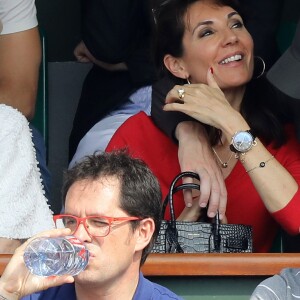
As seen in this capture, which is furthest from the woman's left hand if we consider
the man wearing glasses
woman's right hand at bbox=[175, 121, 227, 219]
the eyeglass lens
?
the eyeglass lens

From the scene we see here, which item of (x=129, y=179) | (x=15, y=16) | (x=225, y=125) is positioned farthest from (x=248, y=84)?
(x=129, y=179)

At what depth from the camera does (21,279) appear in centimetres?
297

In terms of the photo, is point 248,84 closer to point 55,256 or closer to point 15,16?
point 15,16

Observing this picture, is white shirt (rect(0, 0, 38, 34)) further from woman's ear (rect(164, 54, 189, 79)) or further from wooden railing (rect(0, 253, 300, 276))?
wooden railing (rect(0, 253, 300, 276))

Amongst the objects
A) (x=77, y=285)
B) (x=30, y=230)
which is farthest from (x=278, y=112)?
(x=77, y=285)

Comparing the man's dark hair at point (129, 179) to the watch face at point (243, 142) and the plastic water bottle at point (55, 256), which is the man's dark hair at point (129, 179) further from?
the watch face at point (243, 142)

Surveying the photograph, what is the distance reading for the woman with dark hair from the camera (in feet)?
12.9

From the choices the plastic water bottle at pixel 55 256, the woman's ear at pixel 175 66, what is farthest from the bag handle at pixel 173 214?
the plastic water bottle at pixel 55 256

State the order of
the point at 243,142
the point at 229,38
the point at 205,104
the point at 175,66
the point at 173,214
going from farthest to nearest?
1. the point at 175,66
2. the point at 229,38
3. the point at 205,104
4. the point at 243,142
5. the point at 173,214

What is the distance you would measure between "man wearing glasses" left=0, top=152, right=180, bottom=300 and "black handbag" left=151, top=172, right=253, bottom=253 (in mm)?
493

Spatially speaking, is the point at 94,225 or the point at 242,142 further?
the point at 242,142

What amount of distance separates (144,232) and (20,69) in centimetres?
154

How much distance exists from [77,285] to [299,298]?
2.10 ft

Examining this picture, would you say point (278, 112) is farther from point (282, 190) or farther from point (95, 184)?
point (95, 184)
